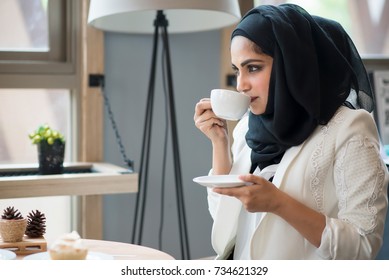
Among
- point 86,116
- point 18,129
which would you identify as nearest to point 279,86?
point 86,116

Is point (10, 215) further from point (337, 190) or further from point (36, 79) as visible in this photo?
point (36, 79)

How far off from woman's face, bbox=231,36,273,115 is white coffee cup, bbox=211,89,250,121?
1.2 inches

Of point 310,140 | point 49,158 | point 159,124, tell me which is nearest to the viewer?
point 310,140

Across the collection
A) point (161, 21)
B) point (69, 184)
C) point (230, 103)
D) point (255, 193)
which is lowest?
point (69, 184)

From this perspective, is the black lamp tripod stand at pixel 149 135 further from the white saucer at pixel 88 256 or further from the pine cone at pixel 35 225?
the white saucer at pixel 88 256

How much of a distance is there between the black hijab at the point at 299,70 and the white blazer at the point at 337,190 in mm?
35

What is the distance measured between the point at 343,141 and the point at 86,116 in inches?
44.9

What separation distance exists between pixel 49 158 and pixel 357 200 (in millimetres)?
1061

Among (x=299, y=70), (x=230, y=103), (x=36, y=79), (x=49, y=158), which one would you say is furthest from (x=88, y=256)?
(x=36, y=79)

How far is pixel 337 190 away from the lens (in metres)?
1.24

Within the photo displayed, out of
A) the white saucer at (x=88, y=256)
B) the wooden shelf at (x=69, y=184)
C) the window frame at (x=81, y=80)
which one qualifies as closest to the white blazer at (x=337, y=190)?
the white saucer at (x=88, y=256)

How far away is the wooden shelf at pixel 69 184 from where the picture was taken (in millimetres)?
1788

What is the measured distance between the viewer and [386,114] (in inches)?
103
